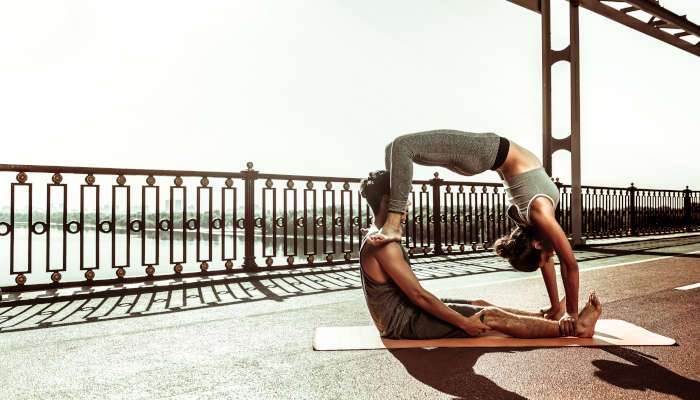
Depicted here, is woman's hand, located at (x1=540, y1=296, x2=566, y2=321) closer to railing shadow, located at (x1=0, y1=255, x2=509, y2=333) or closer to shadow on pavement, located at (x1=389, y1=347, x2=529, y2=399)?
shadow on pavement, located at (x1=389, y1=347, x2=529, y2=399)

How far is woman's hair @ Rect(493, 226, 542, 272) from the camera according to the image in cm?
308

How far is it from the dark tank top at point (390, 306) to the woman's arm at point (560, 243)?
87cm

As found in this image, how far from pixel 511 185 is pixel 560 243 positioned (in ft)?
1.68

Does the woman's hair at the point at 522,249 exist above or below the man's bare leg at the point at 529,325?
above

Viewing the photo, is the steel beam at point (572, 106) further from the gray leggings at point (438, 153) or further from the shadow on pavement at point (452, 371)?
the shadow on pavement at point (452, 371)

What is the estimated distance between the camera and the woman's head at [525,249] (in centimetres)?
303

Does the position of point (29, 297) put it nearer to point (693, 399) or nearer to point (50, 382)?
point (50, 382)

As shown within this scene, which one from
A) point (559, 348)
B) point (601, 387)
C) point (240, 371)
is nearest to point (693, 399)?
point (601, 387)

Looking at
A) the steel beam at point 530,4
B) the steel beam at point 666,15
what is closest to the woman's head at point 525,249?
the steel beam at point 530,4

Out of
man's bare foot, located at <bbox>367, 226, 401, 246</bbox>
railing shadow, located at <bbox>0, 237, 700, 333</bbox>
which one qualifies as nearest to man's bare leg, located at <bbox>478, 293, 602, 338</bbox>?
man's bare foot, located at <bbox>367, 226, 401, 246</bbox>

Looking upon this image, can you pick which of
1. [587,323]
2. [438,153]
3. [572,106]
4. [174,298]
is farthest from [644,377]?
[572,106]

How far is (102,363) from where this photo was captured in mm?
2381

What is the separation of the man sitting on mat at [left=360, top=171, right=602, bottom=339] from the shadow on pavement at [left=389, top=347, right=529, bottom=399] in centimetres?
20

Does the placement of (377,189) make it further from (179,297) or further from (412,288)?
(179,297)
